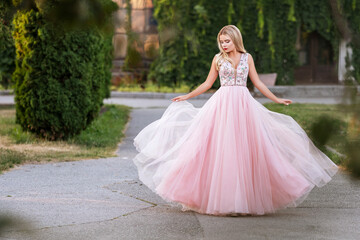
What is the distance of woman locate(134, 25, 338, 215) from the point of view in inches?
194

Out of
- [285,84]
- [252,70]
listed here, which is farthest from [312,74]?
[252,70]

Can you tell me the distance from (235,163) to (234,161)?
17 mm

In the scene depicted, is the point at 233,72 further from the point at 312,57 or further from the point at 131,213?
the point at 312,57

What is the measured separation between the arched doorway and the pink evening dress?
1782cm

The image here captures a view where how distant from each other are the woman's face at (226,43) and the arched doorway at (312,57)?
701 inches

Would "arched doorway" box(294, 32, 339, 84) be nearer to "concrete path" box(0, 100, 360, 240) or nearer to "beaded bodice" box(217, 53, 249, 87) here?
"concrete path" box(0, 100, 360, 240)

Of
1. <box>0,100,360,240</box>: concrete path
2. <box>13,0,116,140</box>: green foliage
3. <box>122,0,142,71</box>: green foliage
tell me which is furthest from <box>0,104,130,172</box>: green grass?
<box>122,0,142,71</box>: green foliage

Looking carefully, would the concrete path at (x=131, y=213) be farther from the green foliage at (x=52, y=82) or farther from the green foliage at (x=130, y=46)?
the green foliage at (x=52, y=82)

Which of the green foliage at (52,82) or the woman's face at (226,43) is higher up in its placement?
the woman's face at (226,43)

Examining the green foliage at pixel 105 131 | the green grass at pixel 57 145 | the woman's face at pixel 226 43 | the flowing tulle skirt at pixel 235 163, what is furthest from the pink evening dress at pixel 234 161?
the green foliage at pixel 105 131

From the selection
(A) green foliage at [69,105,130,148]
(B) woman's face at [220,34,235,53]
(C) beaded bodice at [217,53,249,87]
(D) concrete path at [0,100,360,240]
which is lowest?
(A) green foliage at [69,105,130,148]

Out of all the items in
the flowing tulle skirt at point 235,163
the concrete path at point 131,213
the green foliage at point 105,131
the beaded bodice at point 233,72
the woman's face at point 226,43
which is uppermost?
the woman's face at point 226,43

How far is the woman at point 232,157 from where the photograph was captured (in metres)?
4.92

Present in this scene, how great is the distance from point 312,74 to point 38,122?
14803 millimetres
